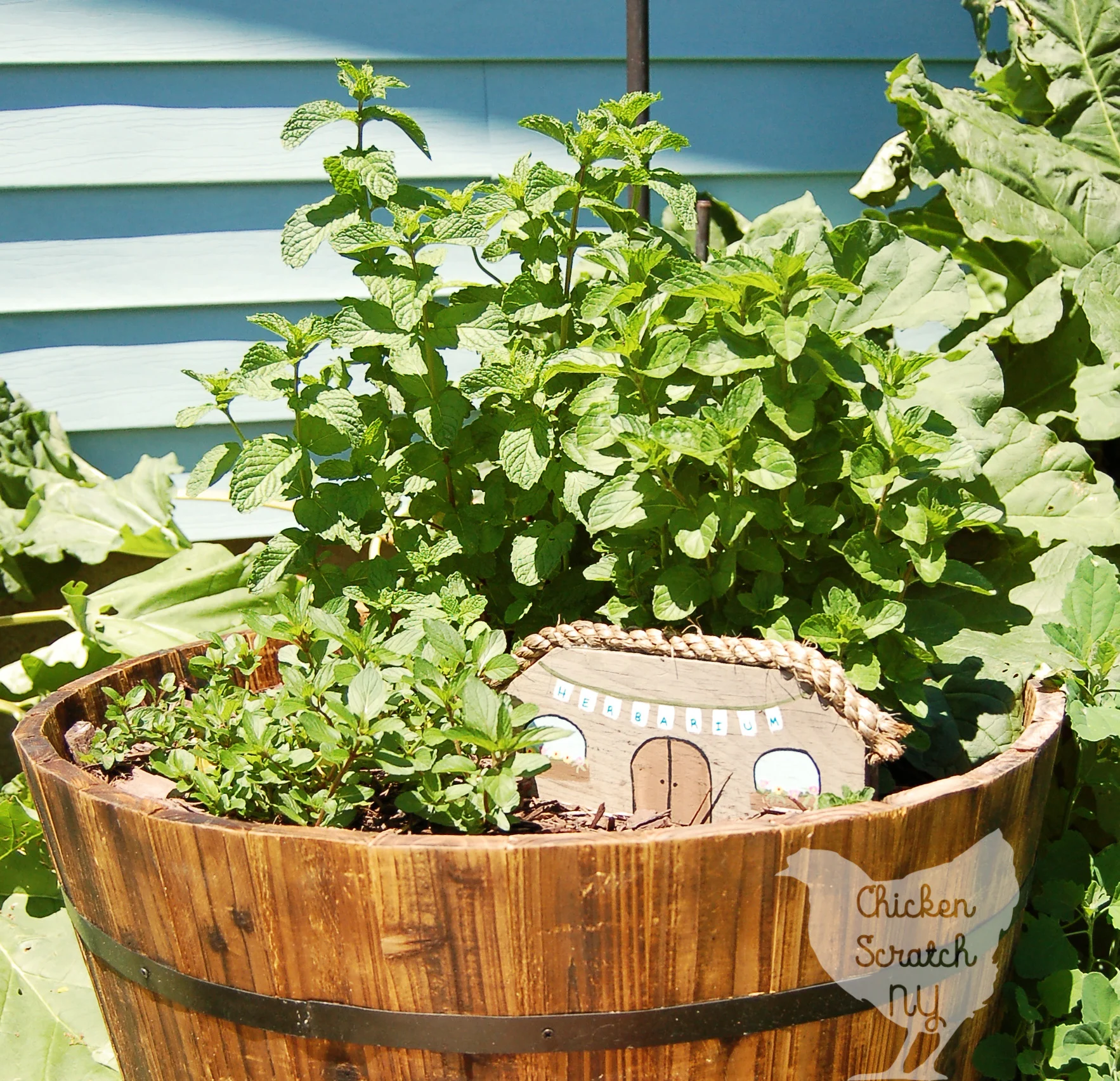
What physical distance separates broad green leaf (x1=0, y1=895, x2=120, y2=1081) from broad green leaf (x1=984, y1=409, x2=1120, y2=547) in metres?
1.64

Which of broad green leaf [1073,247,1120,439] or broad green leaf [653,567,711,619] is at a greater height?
broad green leaf [1073,247,1120,439]

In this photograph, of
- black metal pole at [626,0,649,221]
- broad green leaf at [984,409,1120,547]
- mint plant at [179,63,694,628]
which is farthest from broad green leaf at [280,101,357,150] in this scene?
broad green leaf at [984,409,1120,547]

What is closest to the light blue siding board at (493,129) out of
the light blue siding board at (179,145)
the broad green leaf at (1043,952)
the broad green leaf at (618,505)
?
the light blue siding board at (179,145)

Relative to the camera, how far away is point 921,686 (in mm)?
1178

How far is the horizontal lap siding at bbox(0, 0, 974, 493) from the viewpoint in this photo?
2.08 meters

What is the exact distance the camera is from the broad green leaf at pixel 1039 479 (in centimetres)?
163

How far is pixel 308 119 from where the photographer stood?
134 cm

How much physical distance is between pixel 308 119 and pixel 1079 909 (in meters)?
1.46

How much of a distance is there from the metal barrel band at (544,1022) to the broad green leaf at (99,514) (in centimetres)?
119

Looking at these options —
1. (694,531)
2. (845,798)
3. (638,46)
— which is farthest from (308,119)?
(845,798)

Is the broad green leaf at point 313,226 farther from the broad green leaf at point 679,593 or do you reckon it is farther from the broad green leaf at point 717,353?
the broad green leaf at point 679,593

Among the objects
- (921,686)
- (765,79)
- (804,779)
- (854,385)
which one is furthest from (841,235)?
(765,79)

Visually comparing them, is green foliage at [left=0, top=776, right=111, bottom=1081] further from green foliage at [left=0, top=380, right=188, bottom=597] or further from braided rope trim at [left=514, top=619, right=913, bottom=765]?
braided rope trim at [left=514, top=619, right=913, bottom=765]

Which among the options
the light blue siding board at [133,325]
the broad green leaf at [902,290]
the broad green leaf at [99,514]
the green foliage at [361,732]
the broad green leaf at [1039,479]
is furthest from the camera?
the light blue siding board at [133,325]
